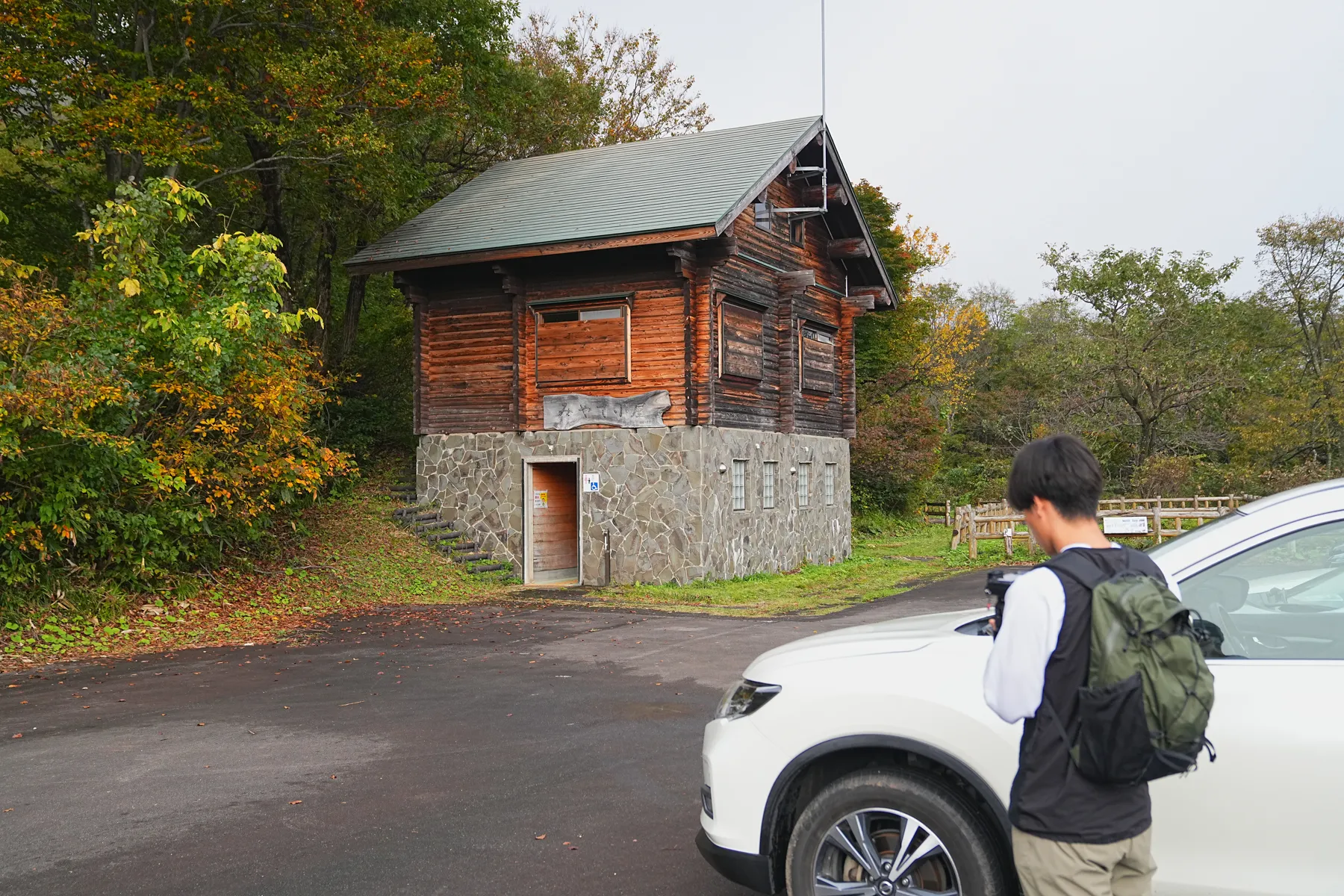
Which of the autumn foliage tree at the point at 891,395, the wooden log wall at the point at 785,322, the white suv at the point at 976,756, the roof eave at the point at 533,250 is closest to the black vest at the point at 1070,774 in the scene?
the white suv at the point at 976,756

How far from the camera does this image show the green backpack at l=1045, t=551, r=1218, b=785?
91.7 inches

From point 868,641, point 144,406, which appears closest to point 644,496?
point 144,406

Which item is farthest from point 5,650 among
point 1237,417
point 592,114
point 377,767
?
point 1237,417

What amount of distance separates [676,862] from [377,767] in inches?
106

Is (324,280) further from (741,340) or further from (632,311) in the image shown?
(741,340)

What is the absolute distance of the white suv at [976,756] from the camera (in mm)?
2986

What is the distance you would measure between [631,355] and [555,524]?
13.5 ft

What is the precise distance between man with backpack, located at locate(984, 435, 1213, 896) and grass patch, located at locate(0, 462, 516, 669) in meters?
11.8

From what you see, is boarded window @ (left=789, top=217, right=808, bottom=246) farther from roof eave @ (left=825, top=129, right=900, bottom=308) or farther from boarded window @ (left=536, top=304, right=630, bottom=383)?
boarded window @ (left=536, top=304, right=630, bottom=383)

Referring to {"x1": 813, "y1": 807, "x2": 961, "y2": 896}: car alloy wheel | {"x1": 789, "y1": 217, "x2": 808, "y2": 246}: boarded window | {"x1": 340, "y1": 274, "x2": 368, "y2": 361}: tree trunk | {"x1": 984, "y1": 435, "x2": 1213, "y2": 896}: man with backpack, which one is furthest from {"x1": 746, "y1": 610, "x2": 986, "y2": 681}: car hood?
{"x1": 340, "y1": 274, "x2": 368, "y2": 361}: tree trunk

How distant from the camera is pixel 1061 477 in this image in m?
2.60

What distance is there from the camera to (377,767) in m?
6.67

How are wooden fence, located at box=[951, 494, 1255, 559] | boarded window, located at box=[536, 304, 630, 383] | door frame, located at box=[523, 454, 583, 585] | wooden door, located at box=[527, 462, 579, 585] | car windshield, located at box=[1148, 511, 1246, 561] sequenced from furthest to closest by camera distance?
1. wooden fence, located at box=[951, 494, 1255, 559]
2. wooden door, located at box=[527, 462, 579, 585]
3. door frame, located at box=[523, 454, 583, 585]
4. boarded window, located at box=[536, 304, 630, 383]
5. car windshield, located at box=[1148, 511, 1246, 561]

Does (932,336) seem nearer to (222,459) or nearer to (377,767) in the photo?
(222,459)
